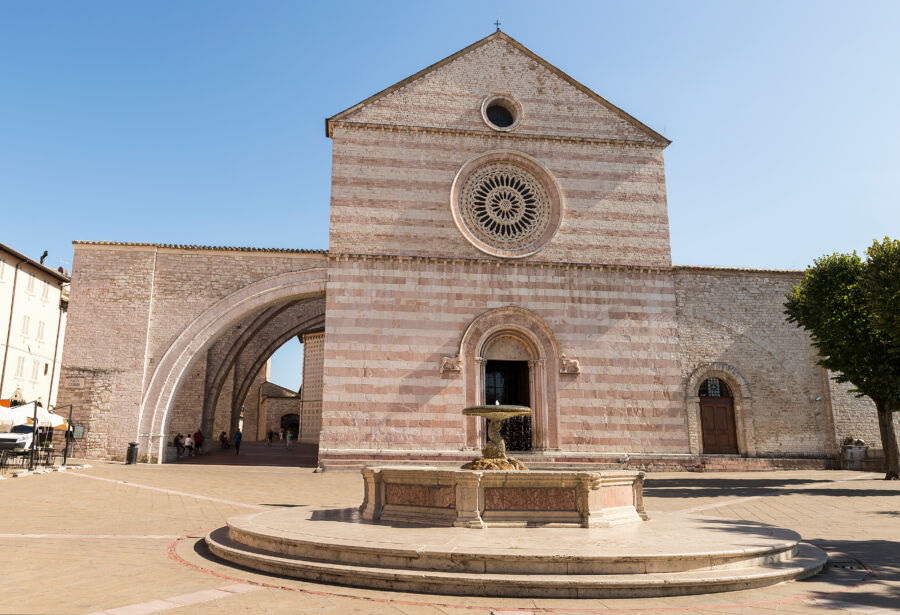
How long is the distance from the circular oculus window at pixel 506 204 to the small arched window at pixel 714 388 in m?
7.93

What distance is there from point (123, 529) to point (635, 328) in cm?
1640

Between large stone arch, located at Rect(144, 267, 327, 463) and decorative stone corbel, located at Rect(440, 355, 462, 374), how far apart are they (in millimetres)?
4922

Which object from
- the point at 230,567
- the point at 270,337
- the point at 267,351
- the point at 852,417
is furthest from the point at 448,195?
the point at 852,417

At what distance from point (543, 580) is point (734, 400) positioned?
18.5 m

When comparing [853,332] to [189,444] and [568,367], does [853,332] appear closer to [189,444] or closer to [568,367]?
[568,367]

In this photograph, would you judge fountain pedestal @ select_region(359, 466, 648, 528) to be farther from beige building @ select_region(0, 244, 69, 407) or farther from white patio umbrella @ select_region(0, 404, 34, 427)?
beige building @ select_region(0, 244, 69, 407)

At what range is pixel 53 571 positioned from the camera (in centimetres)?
655

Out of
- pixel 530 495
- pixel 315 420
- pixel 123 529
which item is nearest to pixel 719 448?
pixel 530 495

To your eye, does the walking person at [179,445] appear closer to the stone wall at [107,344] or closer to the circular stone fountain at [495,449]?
the stone wall at [107,344]

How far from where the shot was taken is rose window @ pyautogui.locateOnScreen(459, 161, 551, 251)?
69.6ft

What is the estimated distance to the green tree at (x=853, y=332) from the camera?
1761 centimetres

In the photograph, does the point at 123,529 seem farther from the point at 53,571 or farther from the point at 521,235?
the point at 521,235

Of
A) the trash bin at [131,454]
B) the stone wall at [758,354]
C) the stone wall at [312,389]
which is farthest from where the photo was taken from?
the stone wall at [312,389]

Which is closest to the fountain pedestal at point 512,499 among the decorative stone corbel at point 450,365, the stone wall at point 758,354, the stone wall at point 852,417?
the decorative stone corbel at point 450,365
